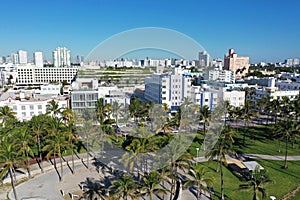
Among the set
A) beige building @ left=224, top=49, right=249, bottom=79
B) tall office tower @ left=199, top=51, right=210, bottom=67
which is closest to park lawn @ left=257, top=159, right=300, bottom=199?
tall office tower @ left=199, top=51, right=210, bottom=67

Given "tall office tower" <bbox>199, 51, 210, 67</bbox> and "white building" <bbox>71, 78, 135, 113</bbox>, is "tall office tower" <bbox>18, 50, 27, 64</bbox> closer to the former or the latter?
"white building" <bbox>71, 78, 135, 113</bbox>

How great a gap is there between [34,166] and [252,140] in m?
14.1

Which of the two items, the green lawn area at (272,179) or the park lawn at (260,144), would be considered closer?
the green lawn area at (272,179)

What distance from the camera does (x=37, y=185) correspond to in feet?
36.6

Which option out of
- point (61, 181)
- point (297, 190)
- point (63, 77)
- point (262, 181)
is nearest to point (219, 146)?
point (262, 181)

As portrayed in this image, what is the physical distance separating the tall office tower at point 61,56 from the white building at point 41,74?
82.5 ft

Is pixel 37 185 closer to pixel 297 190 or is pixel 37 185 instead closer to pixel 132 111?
pixel 132 111

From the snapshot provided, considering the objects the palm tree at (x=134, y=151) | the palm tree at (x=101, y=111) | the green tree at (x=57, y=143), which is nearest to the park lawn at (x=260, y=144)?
the palm tree at (x=134, y=151)

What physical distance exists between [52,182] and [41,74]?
47.7 m

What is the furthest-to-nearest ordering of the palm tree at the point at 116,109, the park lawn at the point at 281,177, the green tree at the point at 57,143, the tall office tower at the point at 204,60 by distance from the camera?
the palm tree at the point at 116,109
the green tree at the point at 57,143
the park lawn at the point at 281,177
the tall office tower at the point at 204,60

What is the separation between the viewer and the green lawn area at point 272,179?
33.8 feet

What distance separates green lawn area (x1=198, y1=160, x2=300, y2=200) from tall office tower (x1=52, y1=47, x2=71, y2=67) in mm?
74315

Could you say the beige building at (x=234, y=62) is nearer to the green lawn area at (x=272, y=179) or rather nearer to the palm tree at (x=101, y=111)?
the palm tree at (x=101, y=111)

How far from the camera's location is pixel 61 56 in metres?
80.3
